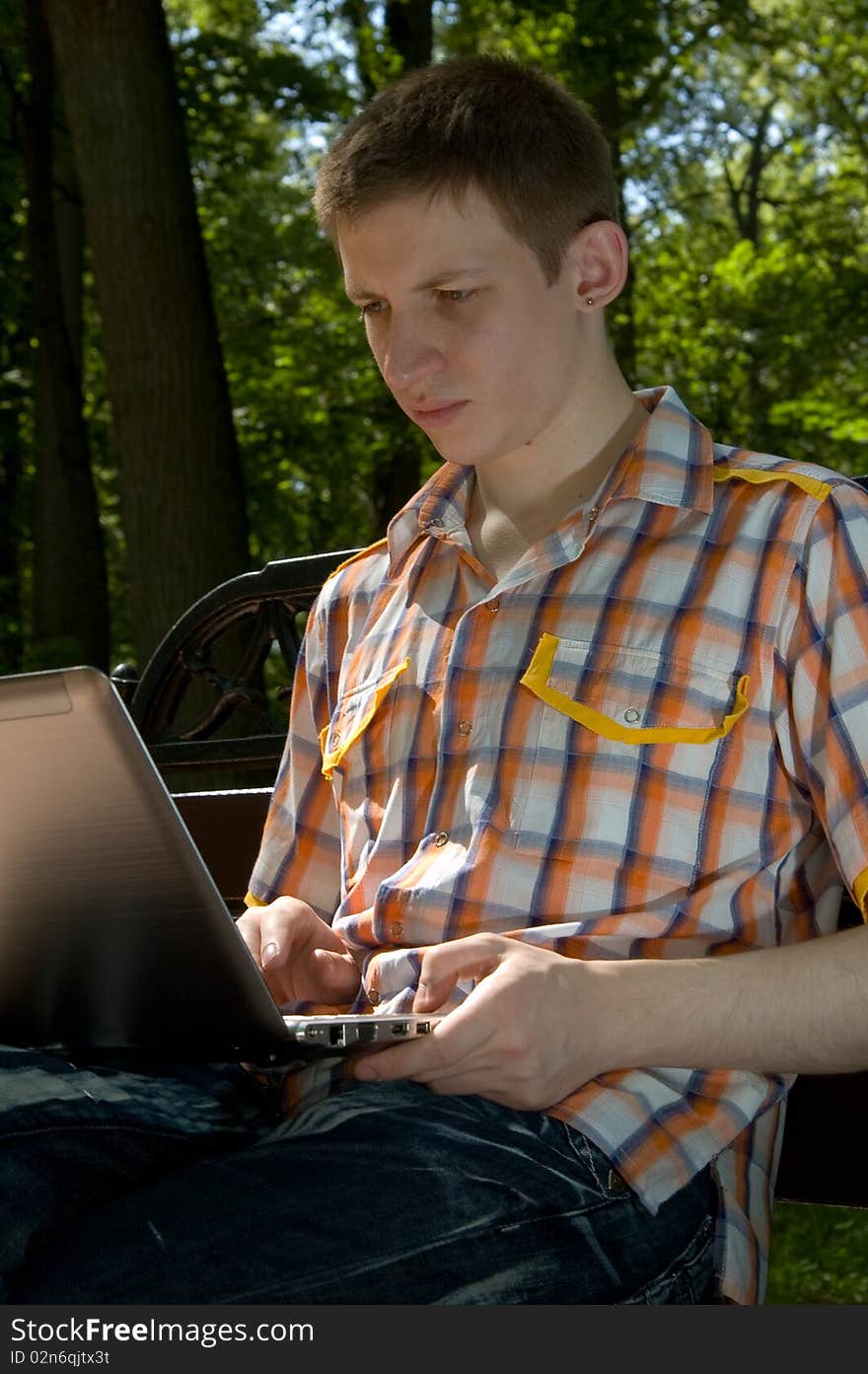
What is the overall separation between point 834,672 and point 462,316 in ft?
2.16

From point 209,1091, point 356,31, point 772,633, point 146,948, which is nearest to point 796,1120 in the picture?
point 772,633

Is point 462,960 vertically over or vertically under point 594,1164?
over

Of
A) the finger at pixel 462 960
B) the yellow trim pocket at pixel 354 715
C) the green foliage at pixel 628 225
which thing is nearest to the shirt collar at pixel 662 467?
the yellow trim pocket at pixel 354 715

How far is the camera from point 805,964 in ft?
6.27

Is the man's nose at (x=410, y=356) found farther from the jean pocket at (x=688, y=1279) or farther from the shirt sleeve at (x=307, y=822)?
the jean pocket at (x=688, y=1279)

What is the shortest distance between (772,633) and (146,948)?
2.67ft

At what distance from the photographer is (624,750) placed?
6.91ft

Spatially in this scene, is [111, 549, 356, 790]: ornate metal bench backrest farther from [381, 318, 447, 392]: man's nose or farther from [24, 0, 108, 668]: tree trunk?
[24, 0, 108, 668]: tree trunk


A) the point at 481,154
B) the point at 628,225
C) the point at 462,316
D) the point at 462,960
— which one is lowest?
the point at 462,960

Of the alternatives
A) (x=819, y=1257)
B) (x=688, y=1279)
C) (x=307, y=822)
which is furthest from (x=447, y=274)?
(x=819, y=1257)

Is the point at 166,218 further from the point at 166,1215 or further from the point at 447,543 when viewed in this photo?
the point at 166,1215

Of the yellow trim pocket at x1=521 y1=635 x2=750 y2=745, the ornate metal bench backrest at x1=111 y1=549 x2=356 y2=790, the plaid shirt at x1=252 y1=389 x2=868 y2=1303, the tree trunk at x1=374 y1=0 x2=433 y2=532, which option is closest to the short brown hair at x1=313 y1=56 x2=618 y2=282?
the plaid shirt at x1=252 y1=389 x2=868 y2=1303

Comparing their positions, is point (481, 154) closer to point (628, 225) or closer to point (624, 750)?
point (624, 750)

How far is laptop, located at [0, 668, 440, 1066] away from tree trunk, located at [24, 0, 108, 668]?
9312 mm
